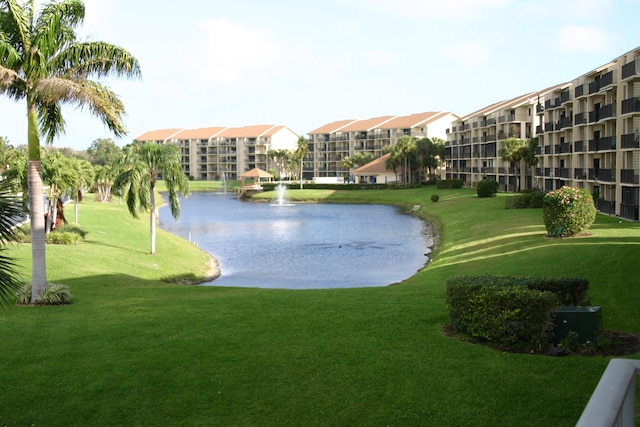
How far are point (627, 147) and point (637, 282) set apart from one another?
97.6ft

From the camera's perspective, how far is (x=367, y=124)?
15638cm

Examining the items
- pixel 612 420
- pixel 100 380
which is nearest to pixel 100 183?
pixel 100 380

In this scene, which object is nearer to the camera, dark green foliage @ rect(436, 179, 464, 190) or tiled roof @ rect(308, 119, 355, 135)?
dark green foliage @ rect(436, 179, 464, 190)

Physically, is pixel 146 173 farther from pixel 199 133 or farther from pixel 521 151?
pixel 199 133

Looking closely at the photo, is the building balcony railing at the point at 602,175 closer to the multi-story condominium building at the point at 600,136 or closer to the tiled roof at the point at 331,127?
the multi-story condominium building at the point at 600,136

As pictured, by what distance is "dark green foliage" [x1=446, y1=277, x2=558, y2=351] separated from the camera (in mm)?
11372

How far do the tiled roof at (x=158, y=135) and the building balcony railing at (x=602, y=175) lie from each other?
151082 millimetres

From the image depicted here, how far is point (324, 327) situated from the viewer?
13.8 m

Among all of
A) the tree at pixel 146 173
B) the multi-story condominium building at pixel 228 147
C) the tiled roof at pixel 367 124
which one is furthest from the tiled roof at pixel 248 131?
the tree at pixel 146 173

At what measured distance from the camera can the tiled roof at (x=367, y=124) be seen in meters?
152

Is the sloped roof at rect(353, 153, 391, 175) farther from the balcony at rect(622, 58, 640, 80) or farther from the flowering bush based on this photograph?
the flowering bush

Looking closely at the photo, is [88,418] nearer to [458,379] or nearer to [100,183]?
[458,379]

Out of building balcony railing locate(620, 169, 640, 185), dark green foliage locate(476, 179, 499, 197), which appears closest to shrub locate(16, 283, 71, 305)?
building balcony railing locate(620, 169, 640, 185)

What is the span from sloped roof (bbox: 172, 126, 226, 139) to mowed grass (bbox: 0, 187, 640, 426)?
16641cm
